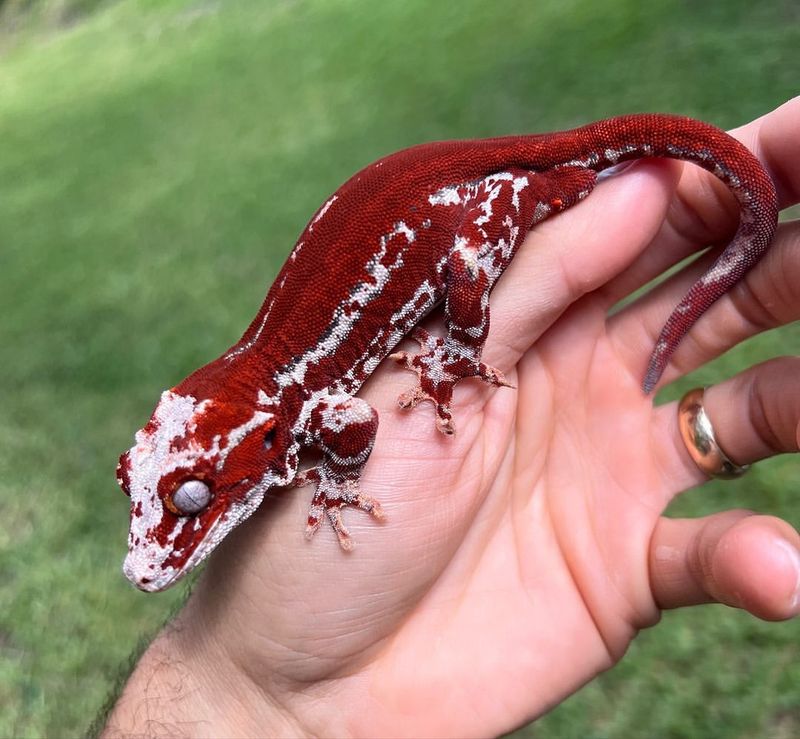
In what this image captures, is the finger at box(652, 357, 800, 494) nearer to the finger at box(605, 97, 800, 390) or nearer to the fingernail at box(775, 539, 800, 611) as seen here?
the finger at box(605, 97, 800, 390)

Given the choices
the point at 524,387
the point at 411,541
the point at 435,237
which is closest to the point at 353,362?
the point at 435,237

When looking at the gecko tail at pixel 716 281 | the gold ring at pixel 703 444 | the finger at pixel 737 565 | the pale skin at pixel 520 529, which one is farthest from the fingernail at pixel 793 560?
the gecko tail at pixel 716 281

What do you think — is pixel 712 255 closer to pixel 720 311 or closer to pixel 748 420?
pixel 720 311

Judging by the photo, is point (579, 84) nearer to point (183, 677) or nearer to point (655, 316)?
point (655, 316)

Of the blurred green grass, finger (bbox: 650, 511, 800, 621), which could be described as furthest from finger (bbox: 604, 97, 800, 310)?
the blurred green grass

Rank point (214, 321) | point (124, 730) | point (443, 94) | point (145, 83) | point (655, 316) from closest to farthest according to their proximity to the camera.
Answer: point (124, 730), point (655, 316), point (214, 321), point (443, 94), point (145, 83)

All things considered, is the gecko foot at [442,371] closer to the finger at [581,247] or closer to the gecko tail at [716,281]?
the finger at [581,247]
